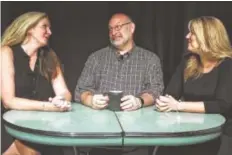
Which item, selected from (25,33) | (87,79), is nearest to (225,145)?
(87,79)

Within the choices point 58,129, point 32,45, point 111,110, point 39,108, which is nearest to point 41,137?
point 58,129

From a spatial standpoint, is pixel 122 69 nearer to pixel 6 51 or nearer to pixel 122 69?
pixel 122 69

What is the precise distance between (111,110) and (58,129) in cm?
43

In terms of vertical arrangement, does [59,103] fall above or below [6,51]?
below

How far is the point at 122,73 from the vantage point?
232 cm

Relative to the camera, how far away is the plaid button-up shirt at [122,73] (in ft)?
7.44

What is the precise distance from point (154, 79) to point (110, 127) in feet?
2.02

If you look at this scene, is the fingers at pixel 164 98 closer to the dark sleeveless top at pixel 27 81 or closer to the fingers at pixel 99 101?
the fingers at pixel 99 101

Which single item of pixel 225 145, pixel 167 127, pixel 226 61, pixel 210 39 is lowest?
pixel 225 145

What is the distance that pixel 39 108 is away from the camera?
203cm

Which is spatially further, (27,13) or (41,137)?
(27,13)

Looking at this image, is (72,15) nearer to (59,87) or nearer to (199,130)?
(59,87)

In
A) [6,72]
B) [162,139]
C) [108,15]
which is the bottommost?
[162,139]

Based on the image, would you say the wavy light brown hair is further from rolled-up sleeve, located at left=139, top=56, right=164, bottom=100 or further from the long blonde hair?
the long blonde hair
